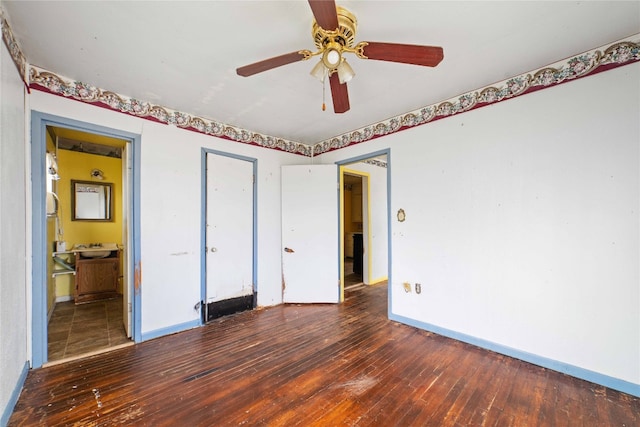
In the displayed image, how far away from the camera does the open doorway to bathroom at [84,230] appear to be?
3.35 meters

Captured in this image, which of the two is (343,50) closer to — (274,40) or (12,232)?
(274,40)

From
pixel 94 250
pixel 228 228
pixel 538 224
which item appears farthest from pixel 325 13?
pixel 94 250

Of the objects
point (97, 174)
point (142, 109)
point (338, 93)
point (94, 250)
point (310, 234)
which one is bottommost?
point (94, 250)

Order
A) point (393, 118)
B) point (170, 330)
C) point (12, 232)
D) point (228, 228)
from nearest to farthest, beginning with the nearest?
point (12, 232)
point (170, 330)
point (393, 118)
point (228, 228)

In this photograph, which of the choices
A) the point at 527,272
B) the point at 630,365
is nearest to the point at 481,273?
the point at 527,272

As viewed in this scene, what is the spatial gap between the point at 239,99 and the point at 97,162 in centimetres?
345

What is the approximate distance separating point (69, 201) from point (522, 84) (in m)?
6.19

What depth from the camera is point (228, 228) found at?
11.0 ft

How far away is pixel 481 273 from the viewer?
8.17 feet

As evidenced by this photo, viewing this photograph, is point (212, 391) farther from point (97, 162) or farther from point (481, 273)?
point (97, 162)

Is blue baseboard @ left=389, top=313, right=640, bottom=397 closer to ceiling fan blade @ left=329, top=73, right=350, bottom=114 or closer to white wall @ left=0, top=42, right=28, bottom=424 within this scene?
ceiling fan blade @ left=329, top=73, right=350, bottom=114

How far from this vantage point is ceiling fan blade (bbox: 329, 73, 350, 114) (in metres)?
1.74

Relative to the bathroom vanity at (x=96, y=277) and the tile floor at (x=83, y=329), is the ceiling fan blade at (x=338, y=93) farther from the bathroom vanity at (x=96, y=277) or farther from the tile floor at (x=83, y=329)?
the bathroom vanity at (x=96, y=277)

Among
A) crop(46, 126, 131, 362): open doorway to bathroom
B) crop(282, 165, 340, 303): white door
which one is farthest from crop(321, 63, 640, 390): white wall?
crop(46, 126, 131, 362): open doorway to bathroom
